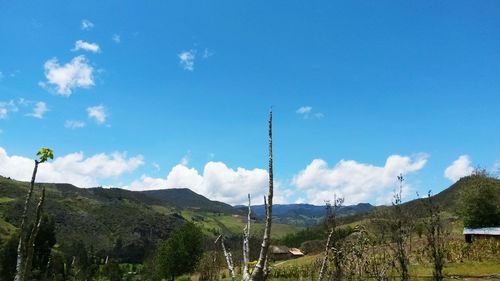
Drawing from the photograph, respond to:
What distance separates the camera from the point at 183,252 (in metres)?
73.4

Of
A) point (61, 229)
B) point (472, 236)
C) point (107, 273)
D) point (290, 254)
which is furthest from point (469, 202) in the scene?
point (61, 229)

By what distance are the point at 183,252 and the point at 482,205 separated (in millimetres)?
46279

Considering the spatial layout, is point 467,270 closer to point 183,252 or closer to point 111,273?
point 183,252

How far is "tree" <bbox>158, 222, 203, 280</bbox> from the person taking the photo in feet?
240

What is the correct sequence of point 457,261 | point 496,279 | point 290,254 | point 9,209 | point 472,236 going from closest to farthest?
point 496,279
point 457,261
point 472,236
point 290,254
point 9,209

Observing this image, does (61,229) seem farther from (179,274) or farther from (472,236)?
(472,236)

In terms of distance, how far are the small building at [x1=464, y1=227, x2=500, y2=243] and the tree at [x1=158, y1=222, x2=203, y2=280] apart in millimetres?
44160

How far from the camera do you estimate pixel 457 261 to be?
38312 mm

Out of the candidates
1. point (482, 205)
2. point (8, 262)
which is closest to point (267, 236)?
point (482, 205)

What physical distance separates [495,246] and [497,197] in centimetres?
1955

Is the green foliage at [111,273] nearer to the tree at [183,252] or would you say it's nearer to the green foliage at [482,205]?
the tree at [183,252]

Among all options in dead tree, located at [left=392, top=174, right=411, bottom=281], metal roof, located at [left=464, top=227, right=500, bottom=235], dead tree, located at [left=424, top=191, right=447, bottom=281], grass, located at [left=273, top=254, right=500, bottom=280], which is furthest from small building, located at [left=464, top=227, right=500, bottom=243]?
dead tree, located at [left=424, top=191, right=447, bottom=281]

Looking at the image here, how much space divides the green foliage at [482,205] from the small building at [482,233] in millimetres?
6817

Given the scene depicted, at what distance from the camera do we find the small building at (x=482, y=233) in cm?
4366
